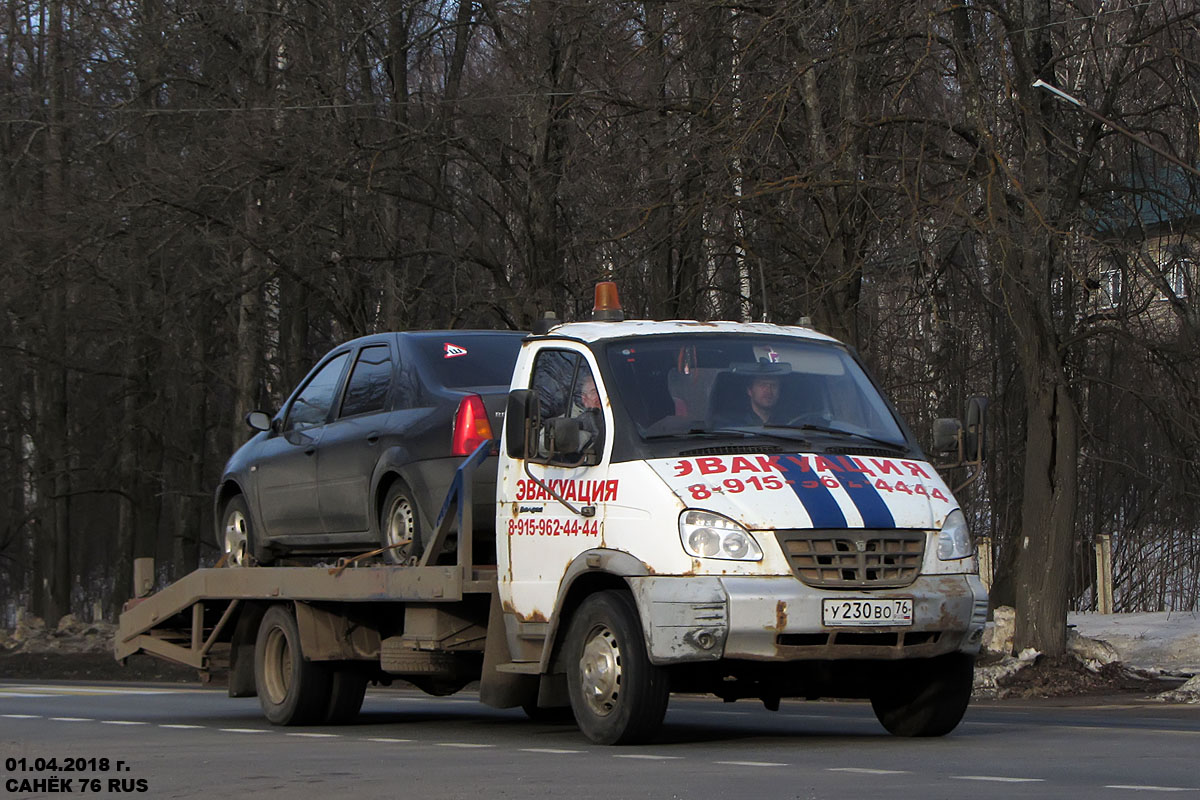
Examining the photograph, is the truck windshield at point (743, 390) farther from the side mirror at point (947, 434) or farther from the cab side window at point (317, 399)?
the cab side window at point (317, 399)

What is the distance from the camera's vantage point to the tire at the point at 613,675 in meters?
9.45

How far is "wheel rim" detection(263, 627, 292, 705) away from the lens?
1302cm

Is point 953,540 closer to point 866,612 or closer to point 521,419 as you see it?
point 866,612

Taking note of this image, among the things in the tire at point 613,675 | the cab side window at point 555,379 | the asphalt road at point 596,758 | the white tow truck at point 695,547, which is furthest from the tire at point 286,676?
the tire at point 613,675

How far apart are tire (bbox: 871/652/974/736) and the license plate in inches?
34.3

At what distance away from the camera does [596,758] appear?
9.22 m

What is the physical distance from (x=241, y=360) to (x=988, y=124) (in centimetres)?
1405

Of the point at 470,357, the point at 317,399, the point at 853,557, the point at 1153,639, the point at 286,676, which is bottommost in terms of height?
the point at 1153,639

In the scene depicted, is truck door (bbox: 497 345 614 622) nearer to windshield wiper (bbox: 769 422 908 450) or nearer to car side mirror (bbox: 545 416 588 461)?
car side mirror (bbox: 545 416 588 461)

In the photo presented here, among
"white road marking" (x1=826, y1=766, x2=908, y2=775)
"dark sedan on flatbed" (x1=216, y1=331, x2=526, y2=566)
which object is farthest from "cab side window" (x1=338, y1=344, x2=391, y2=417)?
"white road marking" (x1=826, y1=766, x2=908, y2=775)

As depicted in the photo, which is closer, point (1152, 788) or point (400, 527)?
point (1152, 788)

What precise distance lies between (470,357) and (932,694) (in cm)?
367

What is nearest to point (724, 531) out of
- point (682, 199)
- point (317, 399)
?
point (317, 399)

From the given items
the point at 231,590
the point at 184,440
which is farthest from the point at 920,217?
the point at 184,440
